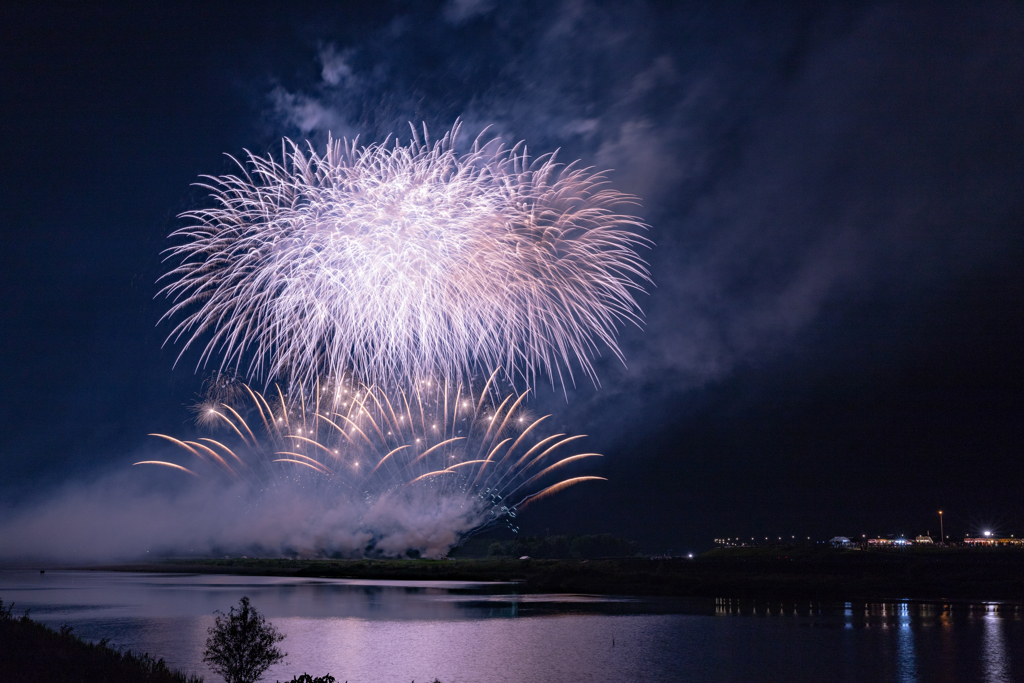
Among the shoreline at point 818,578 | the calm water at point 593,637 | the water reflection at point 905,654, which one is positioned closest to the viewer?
the water reflection at point 905,654

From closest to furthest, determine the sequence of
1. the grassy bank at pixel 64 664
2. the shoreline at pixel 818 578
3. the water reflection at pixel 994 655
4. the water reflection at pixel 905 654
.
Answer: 1. the grassy bank at pixel 64 664
2. the water reflection at pixel 994 655
3. the water reflection at pixel 905 654
4. the shoreline at pixel 818 578

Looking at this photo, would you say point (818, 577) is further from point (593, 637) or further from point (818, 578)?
point (593, 637)

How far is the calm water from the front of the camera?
2986 centimetres

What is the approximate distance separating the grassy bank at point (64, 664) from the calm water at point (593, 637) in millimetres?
5489

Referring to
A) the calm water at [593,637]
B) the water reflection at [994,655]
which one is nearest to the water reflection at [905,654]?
the calm water at [593,637]

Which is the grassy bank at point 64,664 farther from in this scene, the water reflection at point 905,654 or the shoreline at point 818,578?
the shoreline at point 818,578

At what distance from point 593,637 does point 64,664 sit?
27675mm

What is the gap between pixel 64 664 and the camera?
20.3 m

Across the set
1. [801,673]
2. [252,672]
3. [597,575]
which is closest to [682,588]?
[597,575]

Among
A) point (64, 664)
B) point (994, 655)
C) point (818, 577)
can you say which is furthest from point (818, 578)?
point (64, 664)

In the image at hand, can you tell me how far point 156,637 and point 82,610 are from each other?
73.4 ft

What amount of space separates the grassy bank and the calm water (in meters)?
5.49

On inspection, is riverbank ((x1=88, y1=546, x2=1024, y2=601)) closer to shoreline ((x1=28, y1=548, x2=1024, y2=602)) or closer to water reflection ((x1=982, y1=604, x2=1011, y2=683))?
shoreline ((x1=28, y1=548, x2=1024, y2=602))

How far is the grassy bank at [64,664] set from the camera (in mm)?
18859
